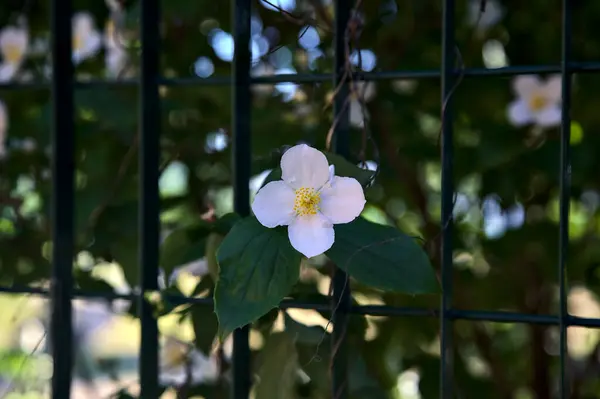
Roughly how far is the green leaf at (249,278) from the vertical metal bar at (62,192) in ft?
1.48

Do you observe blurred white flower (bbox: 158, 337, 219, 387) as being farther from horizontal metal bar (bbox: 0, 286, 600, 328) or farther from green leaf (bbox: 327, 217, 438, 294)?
green leaf (bbox: 327, 217, 438, 294)

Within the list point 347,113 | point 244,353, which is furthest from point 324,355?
point 347,113

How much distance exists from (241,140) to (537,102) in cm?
86

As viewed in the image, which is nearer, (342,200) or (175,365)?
(342,200)

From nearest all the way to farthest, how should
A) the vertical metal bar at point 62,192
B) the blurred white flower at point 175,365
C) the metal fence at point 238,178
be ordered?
1. the metal fence at point 238,178
2. the vertical metal bar at point 62,192
3. the blurred white flower at point 175,365

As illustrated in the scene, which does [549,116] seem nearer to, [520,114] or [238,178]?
[520,114]

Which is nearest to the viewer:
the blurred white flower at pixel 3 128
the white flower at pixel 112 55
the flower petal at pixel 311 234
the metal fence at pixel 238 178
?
the flower petal at pixel 311 234

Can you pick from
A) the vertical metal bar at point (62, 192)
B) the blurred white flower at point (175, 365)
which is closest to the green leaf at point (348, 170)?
the vertical metal bar at point (62, 192)

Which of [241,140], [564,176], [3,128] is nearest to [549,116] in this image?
[564,176]

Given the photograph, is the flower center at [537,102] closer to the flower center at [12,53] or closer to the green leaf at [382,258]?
the green leaf at [382,258]

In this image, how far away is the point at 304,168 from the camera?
0.96 metres

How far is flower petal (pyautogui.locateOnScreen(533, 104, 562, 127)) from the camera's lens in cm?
171

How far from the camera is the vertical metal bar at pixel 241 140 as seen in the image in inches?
44.3

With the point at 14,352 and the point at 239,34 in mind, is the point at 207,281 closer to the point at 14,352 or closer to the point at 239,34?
the point at 239,34
